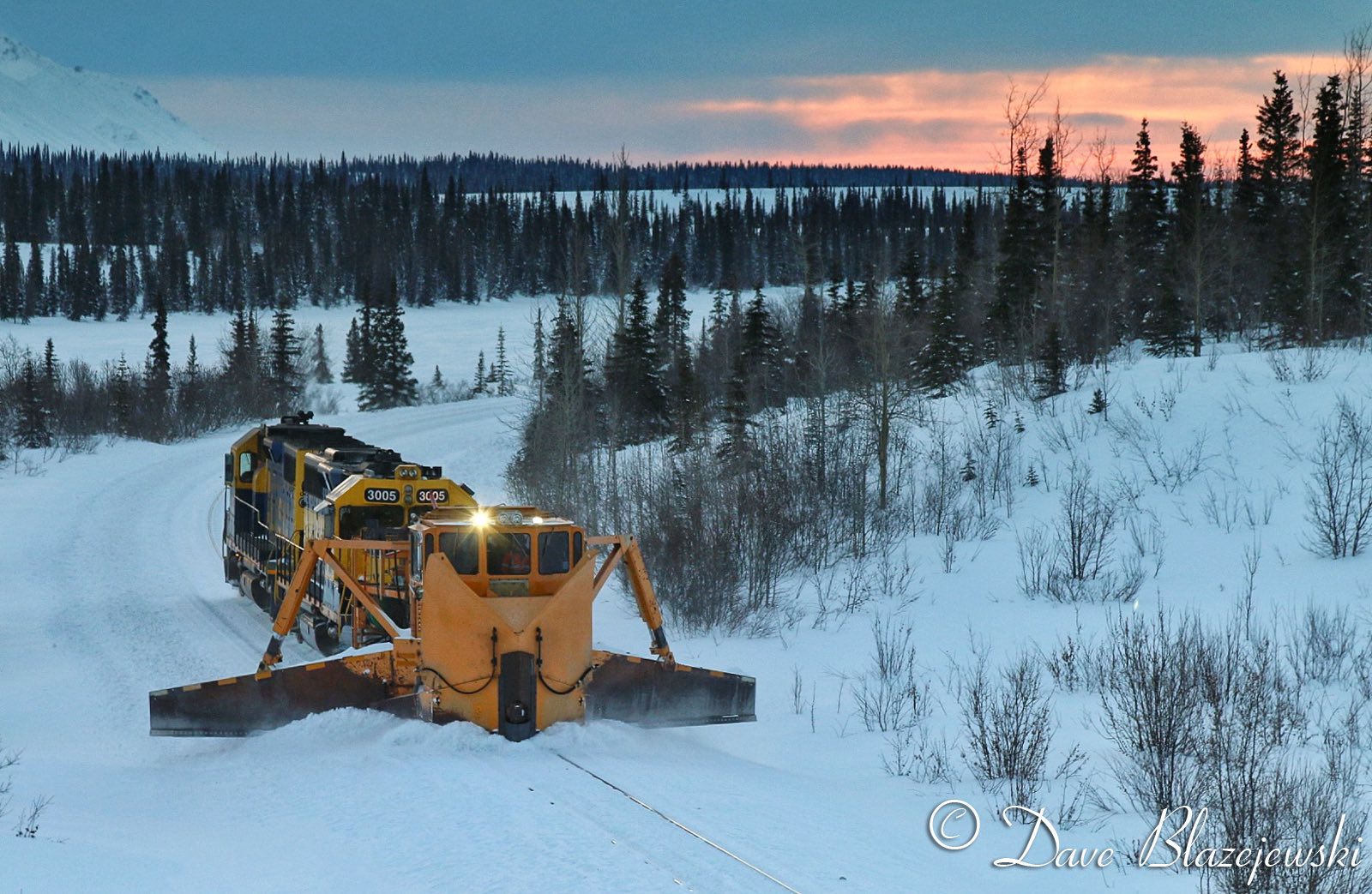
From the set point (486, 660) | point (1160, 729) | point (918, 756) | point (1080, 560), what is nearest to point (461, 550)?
point (486, 660)

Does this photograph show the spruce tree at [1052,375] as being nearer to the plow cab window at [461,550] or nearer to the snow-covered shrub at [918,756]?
the snow-covered shrub at [918,756]

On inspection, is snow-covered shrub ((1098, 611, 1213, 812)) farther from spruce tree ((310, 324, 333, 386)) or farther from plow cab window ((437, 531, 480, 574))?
spruce tree ((310, 324, 333, 386))

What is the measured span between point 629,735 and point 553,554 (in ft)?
7.08

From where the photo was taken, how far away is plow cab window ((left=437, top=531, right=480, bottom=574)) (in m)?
13.3

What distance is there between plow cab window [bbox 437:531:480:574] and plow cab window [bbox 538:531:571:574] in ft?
2.35

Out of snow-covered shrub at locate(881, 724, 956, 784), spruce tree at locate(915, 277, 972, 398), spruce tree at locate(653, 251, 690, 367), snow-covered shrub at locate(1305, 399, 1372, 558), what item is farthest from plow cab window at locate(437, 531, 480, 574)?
spruce tree at locate(653, 251, 690, 367)

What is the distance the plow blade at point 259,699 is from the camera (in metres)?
12.5

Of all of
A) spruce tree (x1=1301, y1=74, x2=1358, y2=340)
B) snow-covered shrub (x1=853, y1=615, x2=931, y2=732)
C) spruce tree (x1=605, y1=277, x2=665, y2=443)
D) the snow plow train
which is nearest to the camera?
the snow plow train

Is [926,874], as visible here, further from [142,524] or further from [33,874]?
[142,524]

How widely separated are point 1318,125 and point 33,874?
190ft

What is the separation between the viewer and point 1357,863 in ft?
27.6

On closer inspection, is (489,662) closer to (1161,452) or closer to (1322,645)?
(1322,645)

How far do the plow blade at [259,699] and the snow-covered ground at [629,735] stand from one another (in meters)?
0.30
